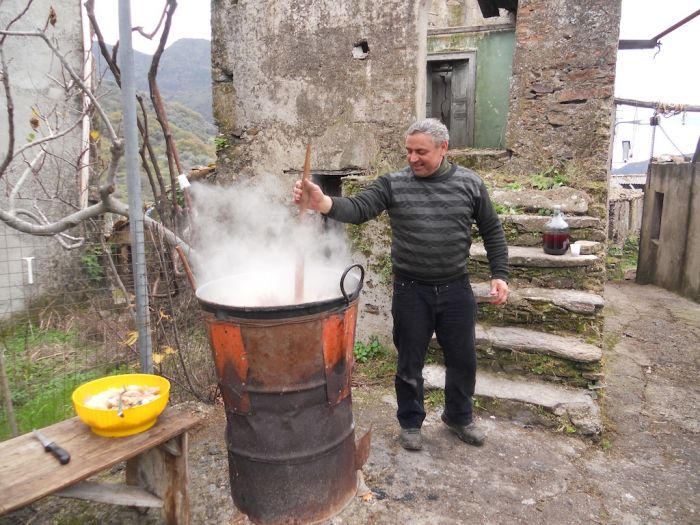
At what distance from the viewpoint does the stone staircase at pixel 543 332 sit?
380cm

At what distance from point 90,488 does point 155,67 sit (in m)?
2.27

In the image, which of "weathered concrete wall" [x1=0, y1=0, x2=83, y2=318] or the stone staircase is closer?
the stone staircase

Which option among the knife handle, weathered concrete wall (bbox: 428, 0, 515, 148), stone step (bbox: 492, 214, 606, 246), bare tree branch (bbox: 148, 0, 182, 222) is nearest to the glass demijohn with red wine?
stone step (bbox: 492, 214, 606, 246)

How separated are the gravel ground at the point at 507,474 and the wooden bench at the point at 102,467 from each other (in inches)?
11.6

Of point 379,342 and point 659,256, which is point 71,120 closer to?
point 379,342

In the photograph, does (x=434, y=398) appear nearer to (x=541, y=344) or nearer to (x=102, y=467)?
(x=541, y=344)

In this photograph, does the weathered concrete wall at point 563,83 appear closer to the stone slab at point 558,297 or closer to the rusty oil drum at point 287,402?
the stone slab at point 558,297

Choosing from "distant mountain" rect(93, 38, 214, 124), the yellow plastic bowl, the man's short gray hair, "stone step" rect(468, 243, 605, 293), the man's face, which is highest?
"distant mountain" rect(93, 38, 214, 124)

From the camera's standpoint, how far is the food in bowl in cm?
248

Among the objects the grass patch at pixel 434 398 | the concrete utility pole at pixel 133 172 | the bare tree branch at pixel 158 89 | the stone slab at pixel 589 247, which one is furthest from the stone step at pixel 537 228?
the concrete utility pole at pixel 133 172

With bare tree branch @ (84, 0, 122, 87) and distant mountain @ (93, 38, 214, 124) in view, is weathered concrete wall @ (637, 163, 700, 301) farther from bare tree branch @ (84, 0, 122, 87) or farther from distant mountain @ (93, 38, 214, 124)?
distant mountain @ (93, 38, 214, 124)

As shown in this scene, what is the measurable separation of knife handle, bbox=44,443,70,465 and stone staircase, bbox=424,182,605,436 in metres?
2.75

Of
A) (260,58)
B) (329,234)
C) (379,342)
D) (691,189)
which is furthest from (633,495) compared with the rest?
(691,189)

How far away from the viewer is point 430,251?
313 centimetres
